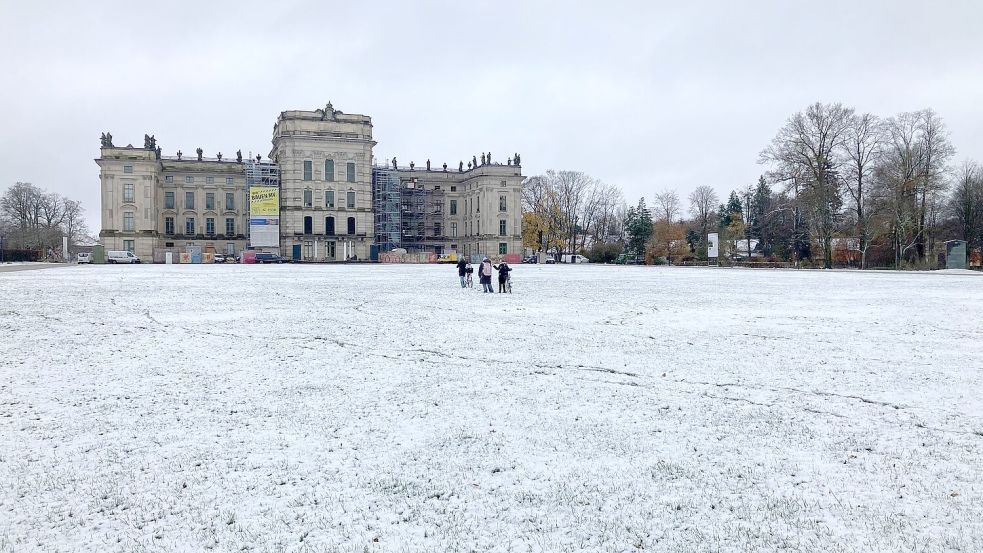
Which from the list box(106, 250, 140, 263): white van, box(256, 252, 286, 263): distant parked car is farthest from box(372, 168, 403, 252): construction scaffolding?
box(106, 250, 140, 263): white van

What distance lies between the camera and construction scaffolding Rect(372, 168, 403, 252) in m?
81.6

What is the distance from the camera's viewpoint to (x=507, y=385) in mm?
7043

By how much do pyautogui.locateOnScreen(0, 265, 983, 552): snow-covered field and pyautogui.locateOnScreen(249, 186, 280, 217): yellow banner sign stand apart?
65411mm

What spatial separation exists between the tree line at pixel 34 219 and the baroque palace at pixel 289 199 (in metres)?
13.9

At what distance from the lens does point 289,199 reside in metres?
74.8

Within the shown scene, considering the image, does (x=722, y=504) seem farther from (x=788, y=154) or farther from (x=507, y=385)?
(x=788, y=154)

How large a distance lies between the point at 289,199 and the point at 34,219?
3980 centimetres

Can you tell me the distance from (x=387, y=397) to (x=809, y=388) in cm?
437

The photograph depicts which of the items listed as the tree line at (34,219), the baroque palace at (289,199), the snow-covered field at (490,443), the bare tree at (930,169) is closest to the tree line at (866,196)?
the bare tree at (930,169)

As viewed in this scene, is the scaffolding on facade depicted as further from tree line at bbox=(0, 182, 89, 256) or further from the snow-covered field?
the snow-covered field

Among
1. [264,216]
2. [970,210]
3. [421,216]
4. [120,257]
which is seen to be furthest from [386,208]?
[970,210]

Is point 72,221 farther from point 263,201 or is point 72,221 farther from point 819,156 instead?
point 819,156

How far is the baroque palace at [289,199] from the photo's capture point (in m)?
73.9

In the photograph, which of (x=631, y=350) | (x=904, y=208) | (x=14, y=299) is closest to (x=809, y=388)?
(x=631, y=350)
